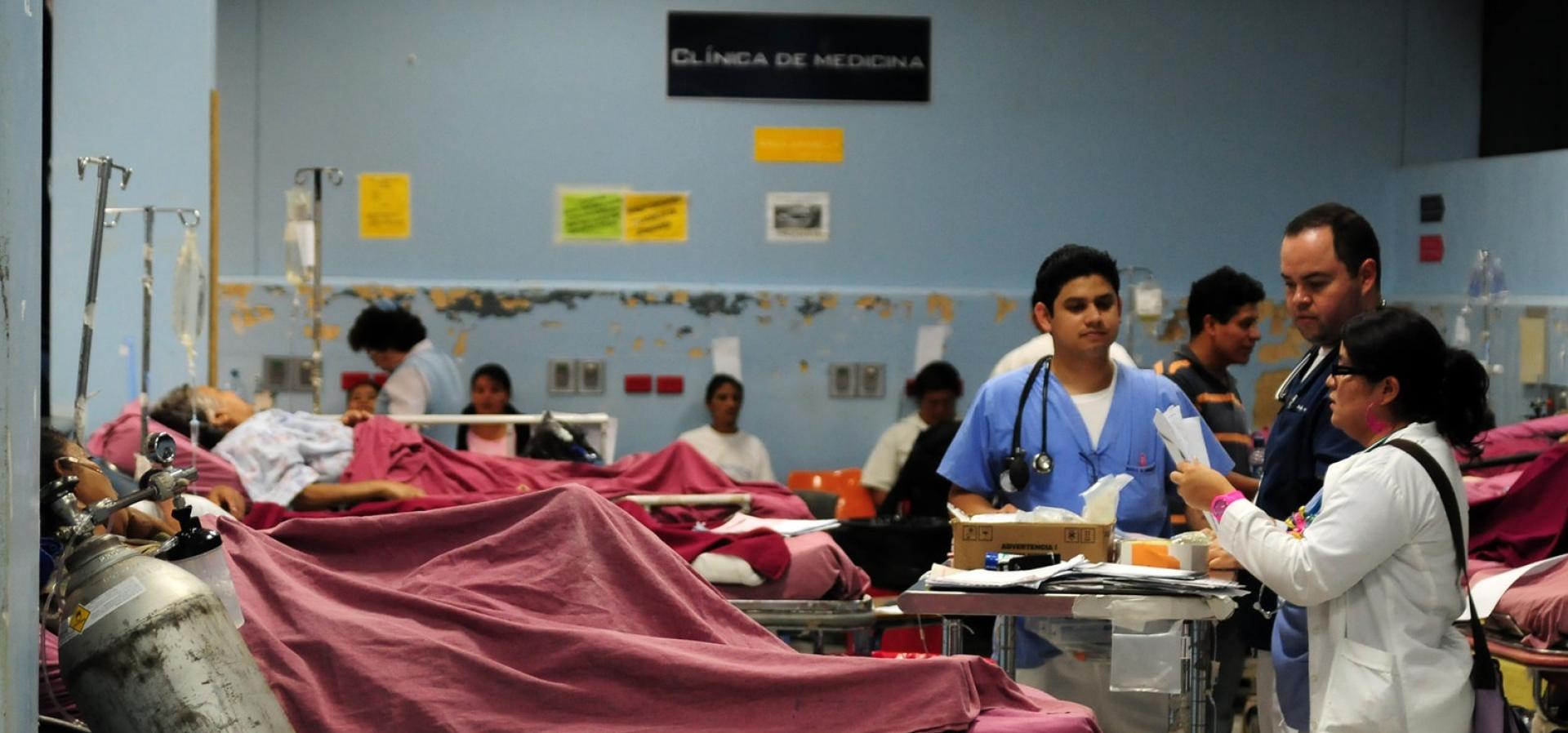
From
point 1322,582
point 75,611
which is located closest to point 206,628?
point 75,611

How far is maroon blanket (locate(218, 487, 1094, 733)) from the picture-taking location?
130 inches

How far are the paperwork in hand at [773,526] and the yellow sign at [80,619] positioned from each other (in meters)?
2.34

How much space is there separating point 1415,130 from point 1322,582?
602 centimetres

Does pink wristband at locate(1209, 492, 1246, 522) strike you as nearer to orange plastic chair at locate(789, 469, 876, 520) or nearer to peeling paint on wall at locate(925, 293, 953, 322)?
orange plastic chair at locate(789, 469, 876, 520)

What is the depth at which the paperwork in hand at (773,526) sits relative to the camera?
16.8ft

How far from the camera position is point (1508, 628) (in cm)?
452

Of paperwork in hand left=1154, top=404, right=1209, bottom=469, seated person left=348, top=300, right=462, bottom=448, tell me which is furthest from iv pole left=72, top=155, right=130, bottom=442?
seated person left=348, top=300, right=462, bottom=448

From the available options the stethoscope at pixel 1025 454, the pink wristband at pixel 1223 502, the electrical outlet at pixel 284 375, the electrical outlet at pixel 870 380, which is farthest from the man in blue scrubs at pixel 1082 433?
the electrical outlet at pixel 284 375

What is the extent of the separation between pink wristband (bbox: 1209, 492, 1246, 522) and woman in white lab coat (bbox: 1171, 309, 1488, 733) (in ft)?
0.24

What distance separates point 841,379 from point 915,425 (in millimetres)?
452

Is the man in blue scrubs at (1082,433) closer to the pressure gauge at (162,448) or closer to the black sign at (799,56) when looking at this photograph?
the pressure gauge at (162,448)

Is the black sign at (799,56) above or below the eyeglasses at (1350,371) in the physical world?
above

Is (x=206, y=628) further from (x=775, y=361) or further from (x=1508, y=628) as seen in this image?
(x=775, y=361)

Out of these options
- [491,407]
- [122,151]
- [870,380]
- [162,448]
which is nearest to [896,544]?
[870,380]
